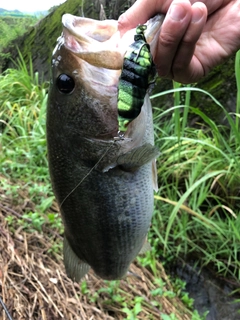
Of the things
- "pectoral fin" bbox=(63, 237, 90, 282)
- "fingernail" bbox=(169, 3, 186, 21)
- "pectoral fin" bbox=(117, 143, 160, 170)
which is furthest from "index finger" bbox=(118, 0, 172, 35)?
"pectoral fin" bbox=(63, 237, 90, 282)

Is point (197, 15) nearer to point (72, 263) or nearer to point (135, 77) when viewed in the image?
point (135, 77)

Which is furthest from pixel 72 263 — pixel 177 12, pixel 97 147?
pixel 177 12

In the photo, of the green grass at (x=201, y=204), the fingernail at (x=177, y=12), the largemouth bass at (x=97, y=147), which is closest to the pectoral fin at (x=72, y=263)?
the largemouth bass at (x=97, y=147)

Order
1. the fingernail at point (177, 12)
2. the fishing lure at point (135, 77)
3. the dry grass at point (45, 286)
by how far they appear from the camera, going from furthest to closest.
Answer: the dry grass at point (45, 286) → the fingernail at point (177, 12) → the fishing lure at point (135, 77)

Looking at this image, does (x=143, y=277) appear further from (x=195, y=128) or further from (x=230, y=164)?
(x=195, y=128)

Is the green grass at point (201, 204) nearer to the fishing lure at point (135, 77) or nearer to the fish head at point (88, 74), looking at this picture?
the fish head at point (88, 74)

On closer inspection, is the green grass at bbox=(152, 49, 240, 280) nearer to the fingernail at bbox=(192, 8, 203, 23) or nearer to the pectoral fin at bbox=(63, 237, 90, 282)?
the pectoral fin at bbox=(63, 237, 90, 282)

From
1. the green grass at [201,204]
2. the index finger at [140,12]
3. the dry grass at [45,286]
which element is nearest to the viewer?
the index finger at [140,12]

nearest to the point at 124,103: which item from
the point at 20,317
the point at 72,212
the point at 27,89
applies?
the point at 72,212
